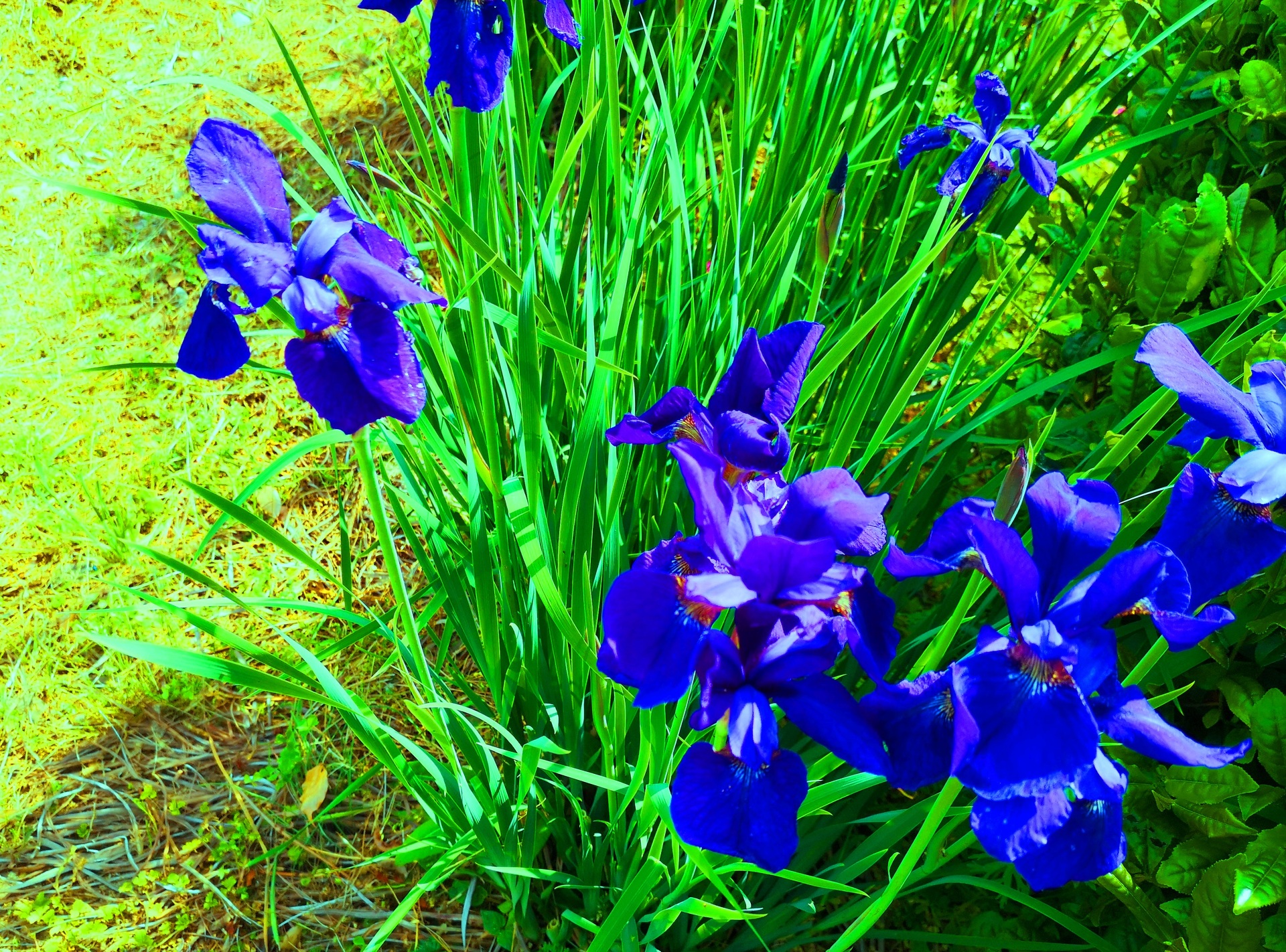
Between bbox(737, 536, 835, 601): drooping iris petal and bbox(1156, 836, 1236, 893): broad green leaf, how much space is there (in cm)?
86

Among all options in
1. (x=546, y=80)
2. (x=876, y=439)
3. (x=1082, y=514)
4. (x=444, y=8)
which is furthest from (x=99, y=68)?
(x=1082, y=514)

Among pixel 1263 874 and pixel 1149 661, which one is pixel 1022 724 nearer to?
pixel 1149 661

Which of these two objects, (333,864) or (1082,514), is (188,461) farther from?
(1082,514)

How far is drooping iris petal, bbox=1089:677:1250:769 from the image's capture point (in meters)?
0.76

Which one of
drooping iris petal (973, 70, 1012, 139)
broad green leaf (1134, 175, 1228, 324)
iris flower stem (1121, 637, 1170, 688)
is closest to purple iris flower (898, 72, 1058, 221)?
drooping iris petal (973, 70, 1012, 139)

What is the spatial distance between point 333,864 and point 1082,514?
4.84 ft

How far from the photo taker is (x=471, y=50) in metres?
1.05

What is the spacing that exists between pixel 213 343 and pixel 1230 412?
0.96 metres

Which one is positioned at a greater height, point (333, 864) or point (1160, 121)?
point (1160, 121)

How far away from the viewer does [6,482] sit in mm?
2160

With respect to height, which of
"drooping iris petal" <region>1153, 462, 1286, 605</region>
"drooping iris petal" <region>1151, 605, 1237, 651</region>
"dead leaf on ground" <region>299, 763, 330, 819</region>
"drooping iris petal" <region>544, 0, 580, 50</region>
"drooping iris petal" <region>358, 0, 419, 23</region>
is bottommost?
"dead leaf on ground" <region>299, 763, 330, 819</region>

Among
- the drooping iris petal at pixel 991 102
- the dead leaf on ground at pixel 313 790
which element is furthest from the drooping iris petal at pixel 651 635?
the dead leaf on ground at pixel 313 790

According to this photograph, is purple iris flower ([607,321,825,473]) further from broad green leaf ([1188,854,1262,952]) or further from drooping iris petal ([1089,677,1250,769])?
broad green leaf ([1188,854,1262,952])

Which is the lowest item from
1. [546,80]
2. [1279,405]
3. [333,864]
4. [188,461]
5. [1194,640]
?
[333,864]
